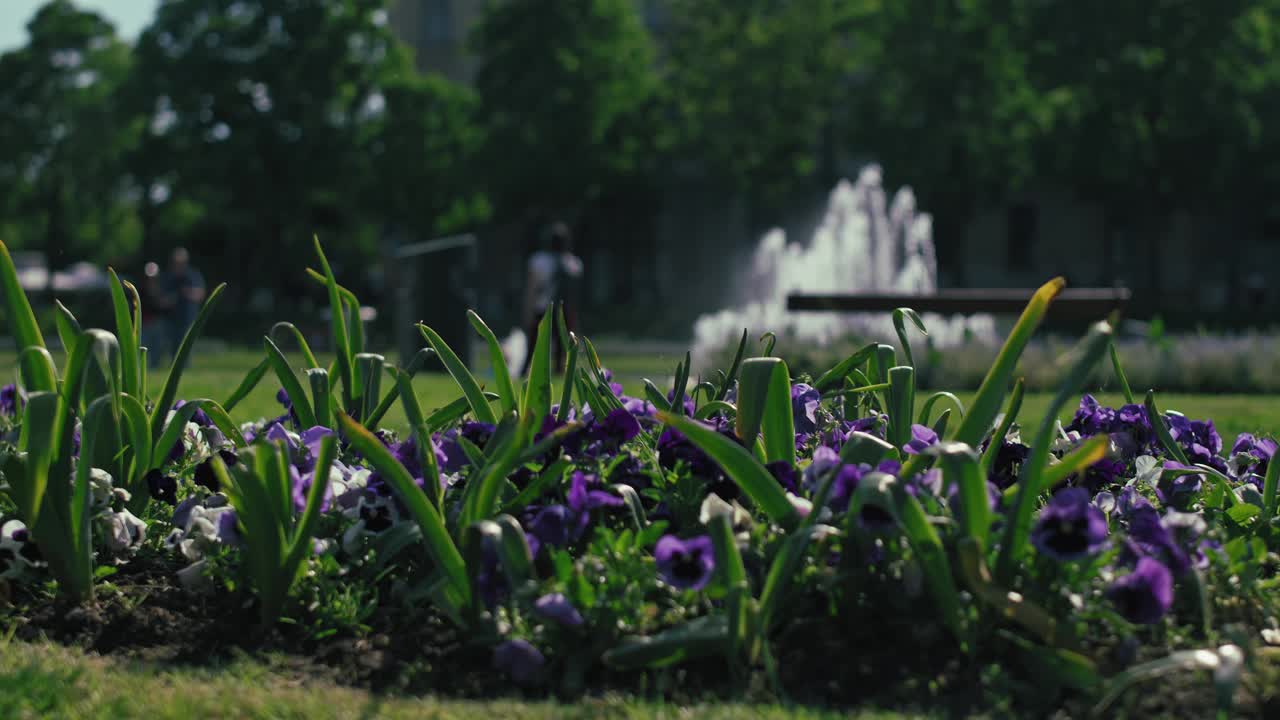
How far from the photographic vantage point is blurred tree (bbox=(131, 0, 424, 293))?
3306 cm

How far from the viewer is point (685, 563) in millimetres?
3135

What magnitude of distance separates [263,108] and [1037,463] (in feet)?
107

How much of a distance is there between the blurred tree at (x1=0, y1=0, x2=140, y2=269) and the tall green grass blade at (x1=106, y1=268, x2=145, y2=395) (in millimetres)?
37021

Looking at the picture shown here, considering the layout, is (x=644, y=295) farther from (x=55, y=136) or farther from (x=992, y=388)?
(x=992, y=388)

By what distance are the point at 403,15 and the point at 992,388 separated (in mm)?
43872

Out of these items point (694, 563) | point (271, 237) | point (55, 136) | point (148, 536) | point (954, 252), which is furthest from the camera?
point (55, 136)

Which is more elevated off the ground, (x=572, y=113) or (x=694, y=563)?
(x=572, y=113)

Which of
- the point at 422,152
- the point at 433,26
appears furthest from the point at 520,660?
the point at 433,26

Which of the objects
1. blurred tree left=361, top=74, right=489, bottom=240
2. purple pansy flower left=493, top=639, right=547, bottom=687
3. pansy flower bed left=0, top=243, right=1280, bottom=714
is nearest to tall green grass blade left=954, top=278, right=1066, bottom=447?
pansy flower bed left=0, top=243, right=1280, bottom=714

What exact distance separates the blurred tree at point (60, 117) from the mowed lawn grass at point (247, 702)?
1509 inches

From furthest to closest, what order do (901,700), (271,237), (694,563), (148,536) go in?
(271,237) → (148,536) → (694,563) → (901,700)

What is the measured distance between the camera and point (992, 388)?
3533 millimetres

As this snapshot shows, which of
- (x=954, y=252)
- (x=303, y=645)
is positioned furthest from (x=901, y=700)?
(x=954, y=252)

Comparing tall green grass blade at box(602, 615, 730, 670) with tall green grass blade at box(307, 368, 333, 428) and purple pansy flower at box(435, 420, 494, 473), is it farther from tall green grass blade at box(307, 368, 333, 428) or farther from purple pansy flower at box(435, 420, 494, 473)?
tall green grass blade at box(307, 368, 333, 428)
